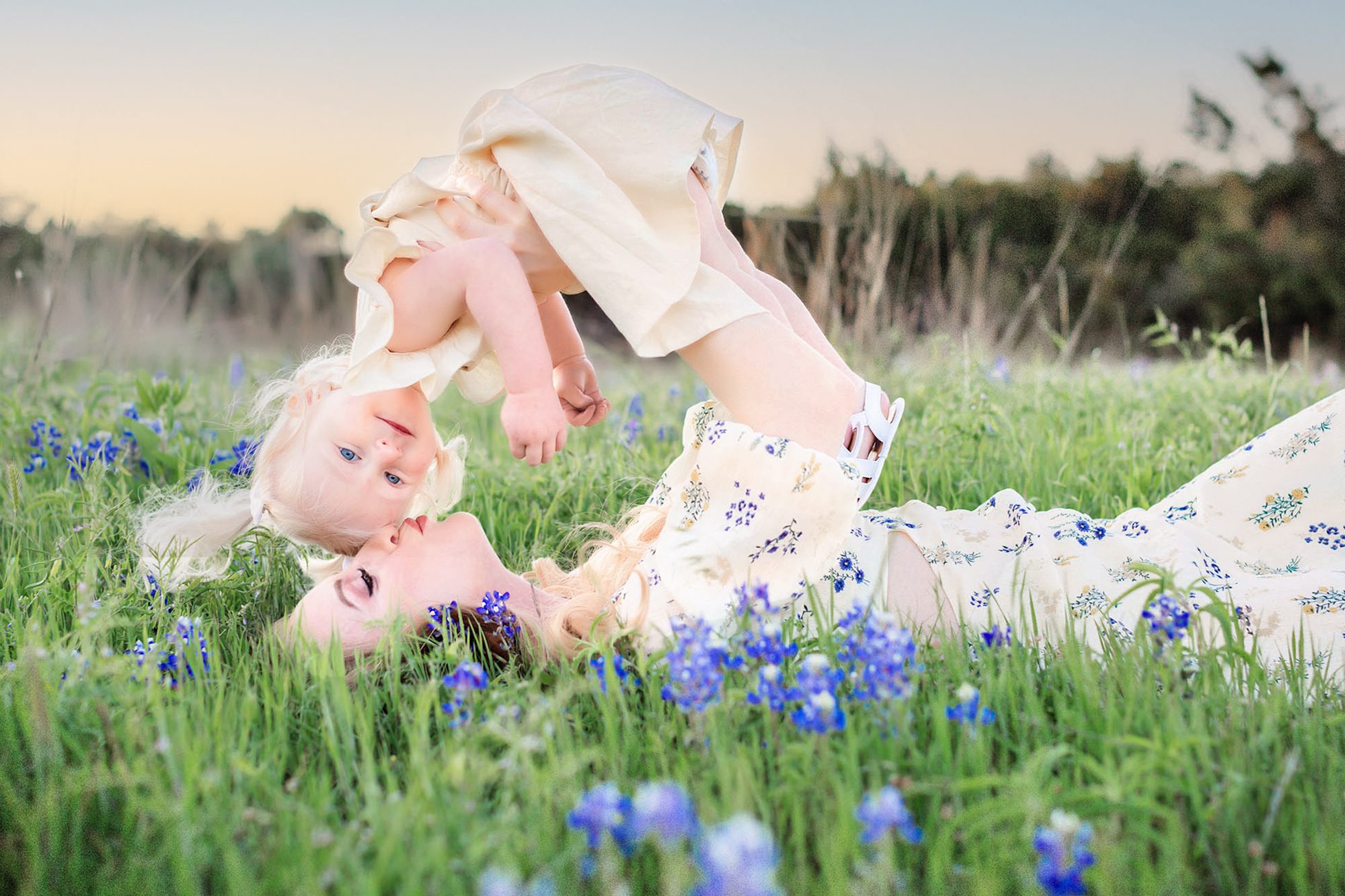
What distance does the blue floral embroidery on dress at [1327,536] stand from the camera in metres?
2.24

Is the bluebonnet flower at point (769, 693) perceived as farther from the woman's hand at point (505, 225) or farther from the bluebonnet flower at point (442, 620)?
the woman's hand at point (505, 225)

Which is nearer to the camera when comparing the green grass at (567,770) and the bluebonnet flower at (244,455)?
the green grass at (567,770)

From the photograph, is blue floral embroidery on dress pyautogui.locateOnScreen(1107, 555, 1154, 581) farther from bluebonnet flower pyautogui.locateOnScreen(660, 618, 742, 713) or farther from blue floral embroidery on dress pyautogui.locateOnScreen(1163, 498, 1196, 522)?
bluebonnet flower pyautogui.locateOnScreen(660, 618, 742, 713)

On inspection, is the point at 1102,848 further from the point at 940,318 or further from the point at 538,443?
the point at 940,318

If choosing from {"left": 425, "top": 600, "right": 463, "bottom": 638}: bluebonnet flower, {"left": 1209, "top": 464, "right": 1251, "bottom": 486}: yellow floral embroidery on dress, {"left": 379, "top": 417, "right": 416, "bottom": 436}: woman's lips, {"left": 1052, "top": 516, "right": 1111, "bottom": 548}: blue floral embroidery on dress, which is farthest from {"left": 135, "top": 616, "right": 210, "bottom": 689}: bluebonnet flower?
{"left": 1209, "top": 464, "right": 1251, "bottom": 486}: yellow floral embroidery on dress

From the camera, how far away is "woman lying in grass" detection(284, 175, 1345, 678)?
6.56ft

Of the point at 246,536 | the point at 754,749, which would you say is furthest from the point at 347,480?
the point at 754,749

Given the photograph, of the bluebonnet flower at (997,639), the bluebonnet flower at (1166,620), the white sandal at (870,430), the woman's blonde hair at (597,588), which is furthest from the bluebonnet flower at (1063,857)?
the white sandal at (870,430)

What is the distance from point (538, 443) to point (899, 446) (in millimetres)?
1810

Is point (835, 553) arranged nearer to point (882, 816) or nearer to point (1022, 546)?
point (1022, 546)

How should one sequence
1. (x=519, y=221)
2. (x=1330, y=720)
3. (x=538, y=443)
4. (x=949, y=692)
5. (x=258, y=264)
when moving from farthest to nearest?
1. (x=258, y=264)
2. (x=519, y=221)
3. (x=538, y=443)
4. (x=949, y=692)
5. (x=1330, y=720)

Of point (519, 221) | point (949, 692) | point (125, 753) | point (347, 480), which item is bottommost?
point (949, 692)

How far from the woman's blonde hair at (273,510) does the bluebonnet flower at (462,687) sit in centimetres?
77

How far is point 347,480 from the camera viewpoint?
2139mm
